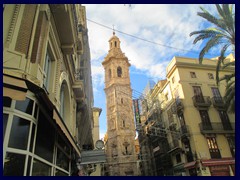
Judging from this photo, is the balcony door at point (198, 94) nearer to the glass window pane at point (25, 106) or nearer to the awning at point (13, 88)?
the glass window pane at point (25, 106)

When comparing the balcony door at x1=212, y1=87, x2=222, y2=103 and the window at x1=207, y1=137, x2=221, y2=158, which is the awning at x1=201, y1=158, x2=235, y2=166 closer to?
the window at x1=207, y1=137, x2=221, y2=158

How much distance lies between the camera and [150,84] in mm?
36750

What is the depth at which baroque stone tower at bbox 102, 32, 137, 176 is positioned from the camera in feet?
120

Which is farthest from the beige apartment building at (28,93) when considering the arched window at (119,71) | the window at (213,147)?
the arched window at (119,71)

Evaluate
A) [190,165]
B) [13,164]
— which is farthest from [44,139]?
[190,165]

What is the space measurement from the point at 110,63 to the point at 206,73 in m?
26.6

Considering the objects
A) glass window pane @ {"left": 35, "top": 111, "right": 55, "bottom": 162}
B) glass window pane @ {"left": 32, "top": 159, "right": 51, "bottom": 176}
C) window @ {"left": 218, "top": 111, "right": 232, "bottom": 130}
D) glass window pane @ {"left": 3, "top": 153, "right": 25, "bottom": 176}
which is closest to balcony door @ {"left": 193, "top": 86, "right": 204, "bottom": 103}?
window @ {"left": 218, "top": 111, "right": 232, "bottom": 130}

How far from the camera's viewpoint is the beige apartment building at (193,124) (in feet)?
67.8

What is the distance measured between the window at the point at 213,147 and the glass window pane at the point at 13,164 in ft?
69.3

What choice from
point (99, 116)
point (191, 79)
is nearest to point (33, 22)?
point (191, 79)

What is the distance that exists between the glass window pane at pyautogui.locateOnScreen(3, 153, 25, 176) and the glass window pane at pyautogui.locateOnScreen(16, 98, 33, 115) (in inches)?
37.9

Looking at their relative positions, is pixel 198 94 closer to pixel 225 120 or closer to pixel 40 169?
pixel 225 120

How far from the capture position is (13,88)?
3.55m

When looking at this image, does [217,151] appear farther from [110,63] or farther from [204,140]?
[110,63]
